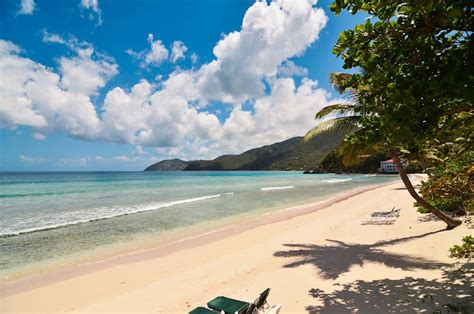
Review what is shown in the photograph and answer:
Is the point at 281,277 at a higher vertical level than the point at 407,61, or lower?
lower

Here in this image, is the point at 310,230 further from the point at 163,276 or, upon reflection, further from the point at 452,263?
the point at 163,276

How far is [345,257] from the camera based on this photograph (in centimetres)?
788

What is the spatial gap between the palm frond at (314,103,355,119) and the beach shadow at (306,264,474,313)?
20.7 ft

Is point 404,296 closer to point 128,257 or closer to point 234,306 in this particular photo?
point 234,306

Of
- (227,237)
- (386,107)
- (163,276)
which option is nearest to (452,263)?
(386,107)

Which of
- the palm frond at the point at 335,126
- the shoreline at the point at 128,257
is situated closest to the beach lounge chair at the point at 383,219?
the palm frond at the point at 335,126

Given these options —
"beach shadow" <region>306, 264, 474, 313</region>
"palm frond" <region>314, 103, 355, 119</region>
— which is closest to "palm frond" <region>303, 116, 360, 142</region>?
"palm frond" <region>314, 103, 355, 119</region>

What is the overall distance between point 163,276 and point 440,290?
6148 millimetres

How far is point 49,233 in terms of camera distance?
1392cm

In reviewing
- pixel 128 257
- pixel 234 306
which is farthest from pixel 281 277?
pixel 128 257

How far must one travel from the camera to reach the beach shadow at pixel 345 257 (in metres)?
6.77

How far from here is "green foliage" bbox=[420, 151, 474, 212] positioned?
8.86 meters

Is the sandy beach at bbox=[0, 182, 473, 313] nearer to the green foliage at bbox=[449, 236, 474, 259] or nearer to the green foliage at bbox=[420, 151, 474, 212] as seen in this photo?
the green foliage at bbox=[449, 236, 474, 259]

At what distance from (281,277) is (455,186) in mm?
7089
